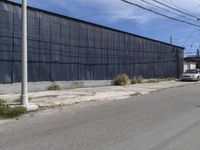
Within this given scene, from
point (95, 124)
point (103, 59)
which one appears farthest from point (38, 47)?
point (95, 124)

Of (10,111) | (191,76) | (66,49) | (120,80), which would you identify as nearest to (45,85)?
(66,49)

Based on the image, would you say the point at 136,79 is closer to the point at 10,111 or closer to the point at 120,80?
the point at 120,80

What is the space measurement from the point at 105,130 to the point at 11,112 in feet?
14.2

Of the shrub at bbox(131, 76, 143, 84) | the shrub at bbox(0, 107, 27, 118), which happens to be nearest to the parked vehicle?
the shrub at bbox(131, 76, 143, 84)

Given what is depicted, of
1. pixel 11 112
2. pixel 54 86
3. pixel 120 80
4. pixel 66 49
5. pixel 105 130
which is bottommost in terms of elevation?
pixel 105 130

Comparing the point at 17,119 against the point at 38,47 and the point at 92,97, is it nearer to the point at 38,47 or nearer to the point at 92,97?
the point at 92,97

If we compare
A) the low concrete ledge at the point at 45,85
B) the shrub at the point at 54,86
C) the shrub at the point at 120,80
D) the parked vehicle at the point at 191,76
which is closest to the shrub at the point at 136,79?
the shrub at the point at 120,80

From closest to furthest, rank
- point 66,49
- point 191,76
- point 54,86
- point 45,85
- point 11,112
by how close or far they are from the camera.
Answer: point 11,112 → point 45,85 → point 54,86 → point 66,49 → point 191,76

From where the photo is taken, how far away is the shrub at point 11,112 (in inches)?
527

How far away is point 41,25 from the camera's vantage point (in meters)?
24.2

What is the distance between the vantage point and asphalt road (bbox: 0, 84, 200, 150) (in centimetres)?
855

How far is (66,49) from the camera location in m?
26.9

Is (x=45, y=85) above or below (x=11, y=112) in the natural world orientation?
above

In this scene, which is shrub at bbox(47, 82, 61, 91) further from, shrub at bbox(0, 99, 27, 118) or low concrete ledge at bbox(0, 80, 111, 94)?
shrub at bbox(0, 99, 27, 118)
